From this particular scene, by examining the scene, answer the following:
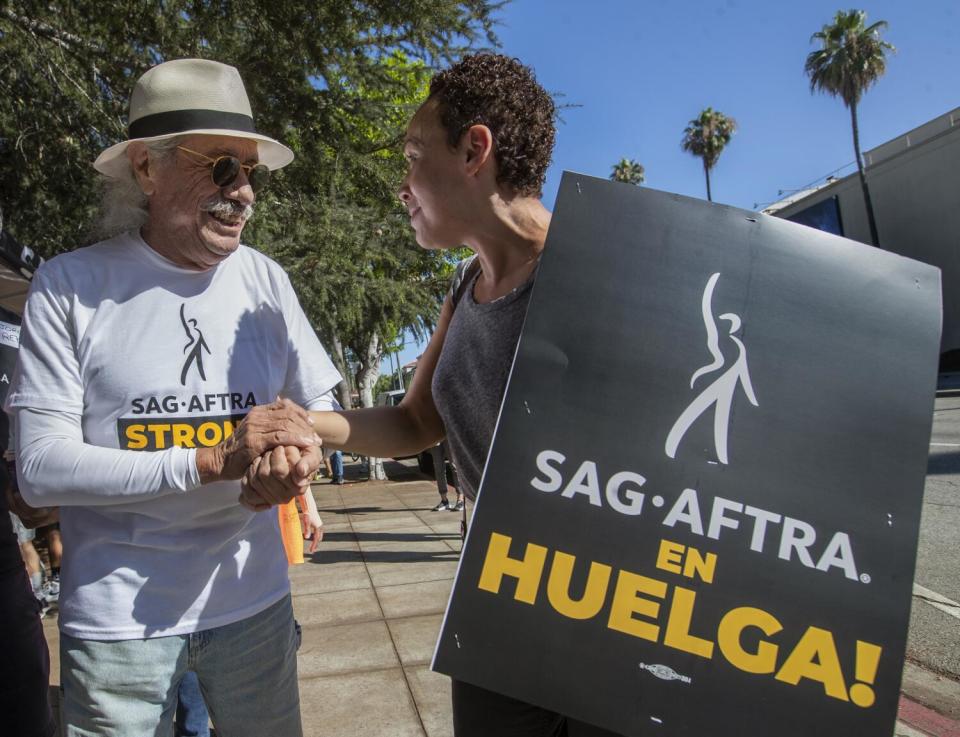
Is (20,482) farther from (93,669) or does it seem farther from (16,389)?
(93,669)

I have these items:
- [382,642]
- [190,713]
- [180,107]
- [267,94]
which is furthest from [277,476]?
[267,94]

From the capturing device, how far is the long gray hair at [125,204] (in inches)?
71.1

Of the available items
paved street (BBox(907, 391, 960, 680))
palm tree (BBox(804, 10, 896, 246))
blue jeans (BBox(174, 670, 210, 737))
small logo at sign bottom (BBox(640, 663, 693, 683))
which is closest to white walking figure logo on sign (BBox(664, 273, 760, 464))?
small logo at sign bottom (BBox(640, 663, 693, 683))

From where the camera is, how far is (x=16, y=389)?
159cm

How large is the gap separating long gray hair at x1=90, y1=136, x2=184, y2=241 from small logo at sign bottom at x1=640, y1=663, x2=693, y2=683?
1.52m

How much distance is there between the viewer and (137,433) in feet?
5.41

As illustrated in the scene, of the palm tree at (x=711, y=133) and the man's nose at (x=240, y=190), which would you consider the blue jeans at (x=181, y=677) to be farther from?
the palm tree at (x=711, y=133)

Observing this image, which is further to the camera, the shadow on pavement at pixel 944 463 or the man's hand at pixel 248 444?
the shadow on pavement at pixel 944 463

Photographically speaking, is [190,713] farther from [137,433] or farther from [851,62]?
[851,62]

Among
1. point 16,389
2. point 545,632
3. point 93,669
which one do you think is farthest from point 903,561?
point 16,389

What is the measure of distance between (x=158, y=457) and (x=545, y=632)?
872 millimetres

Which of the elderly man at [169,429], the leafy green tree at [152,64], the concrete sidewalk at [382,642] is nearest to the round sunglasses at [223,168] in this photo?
the elderly man at [169,429]

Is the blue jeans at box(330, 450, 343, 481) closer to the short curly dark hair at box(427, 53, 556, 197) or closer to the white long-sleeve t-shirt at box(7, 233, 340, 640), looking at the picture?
the white long-sleeve t-shirt at box(7, 233, 340, 640)

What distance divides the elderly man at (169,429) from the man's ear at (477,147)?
2.10ft
